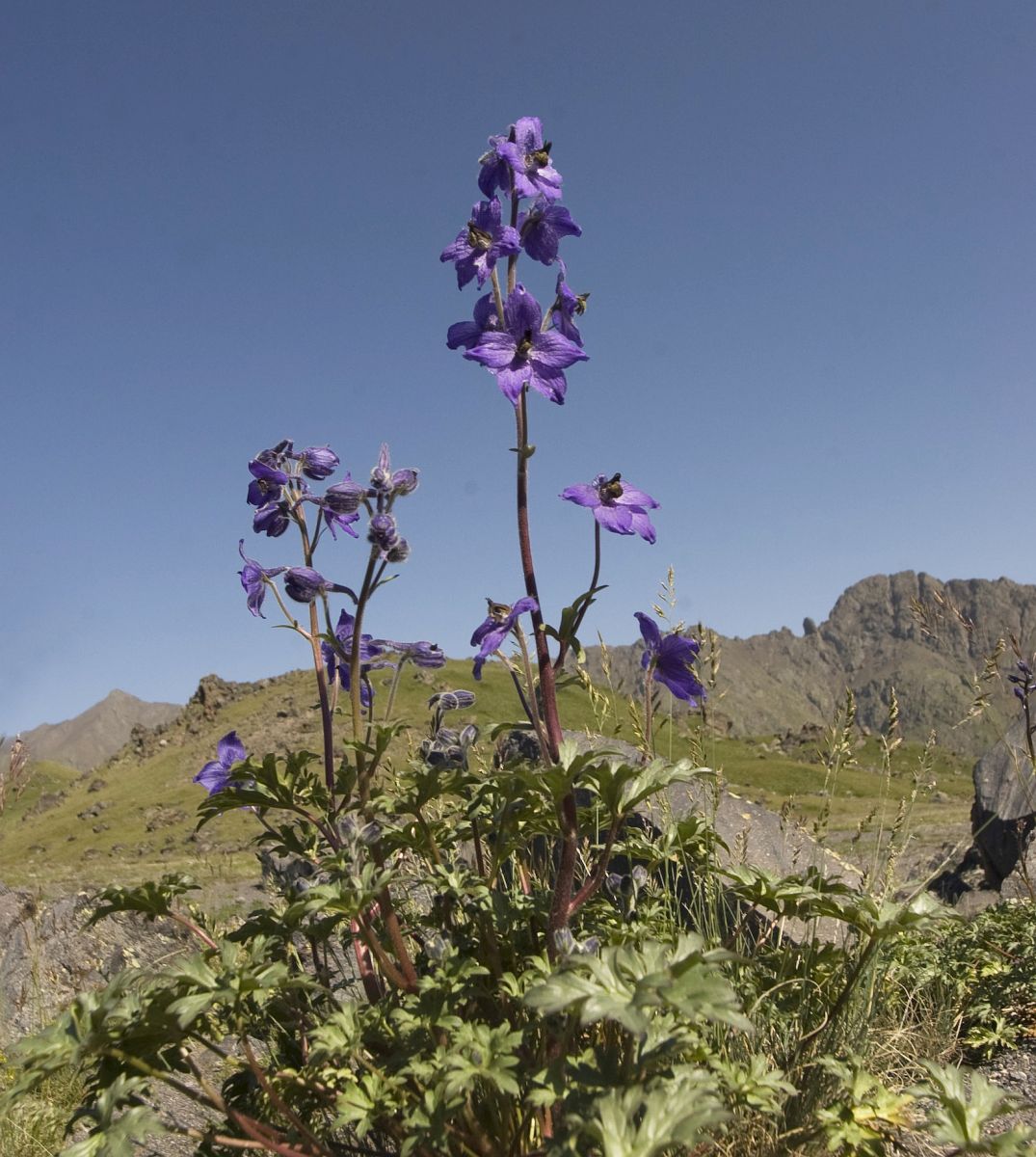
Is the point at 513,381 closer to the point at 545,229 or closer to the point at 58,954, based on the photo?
the point at 545,229

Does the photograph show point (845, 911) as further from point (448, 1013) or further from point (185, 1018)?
point (185, 1018)

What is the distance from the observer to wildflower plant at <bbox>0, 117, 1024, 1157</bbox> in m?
2.01

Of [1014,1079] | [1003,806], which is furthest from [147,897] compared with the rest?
[1003,806]

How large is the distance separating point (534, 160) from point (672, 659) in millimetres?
1780

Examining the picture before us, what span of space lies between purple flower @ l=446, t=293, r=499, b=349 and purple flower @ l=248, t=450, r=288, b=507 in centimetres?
83

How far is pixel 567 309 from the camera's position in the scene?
9.34 ft

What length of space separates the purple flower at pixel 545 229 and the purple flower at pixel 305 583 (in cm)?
132

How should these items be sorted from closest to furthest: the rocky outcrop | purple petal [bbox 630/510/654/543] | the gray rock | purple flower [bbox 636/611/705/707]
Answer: purple petal [bbox 630/510/654/543] < purple flower [bbox 636/611/705/707] < the rocky outcrop < the gray rock

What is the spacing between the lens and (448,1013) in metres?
2.27

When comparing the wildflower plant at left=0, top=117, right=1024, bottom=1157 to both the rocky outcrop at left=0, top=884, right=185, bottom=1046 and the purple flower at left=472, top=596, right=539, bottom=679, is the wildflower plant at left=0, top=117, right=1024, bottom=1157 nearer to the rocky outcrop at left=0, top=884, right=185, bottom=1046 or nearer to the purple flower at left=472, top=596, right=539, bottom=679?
the purple flower at left=472, top=596, right=539, bottom=679

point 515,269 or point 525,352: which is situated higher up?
point 515,269

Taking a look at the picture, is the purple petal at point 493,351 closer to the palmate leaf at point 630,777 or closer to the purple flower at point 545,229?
the purple flower at point 545,229

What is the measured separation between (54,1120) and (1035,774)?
219 inches

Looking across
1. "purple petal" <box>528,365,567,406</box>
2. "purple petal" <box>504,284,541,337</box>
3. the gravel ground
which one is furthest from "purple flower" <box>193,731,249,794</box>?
the gravel ground
